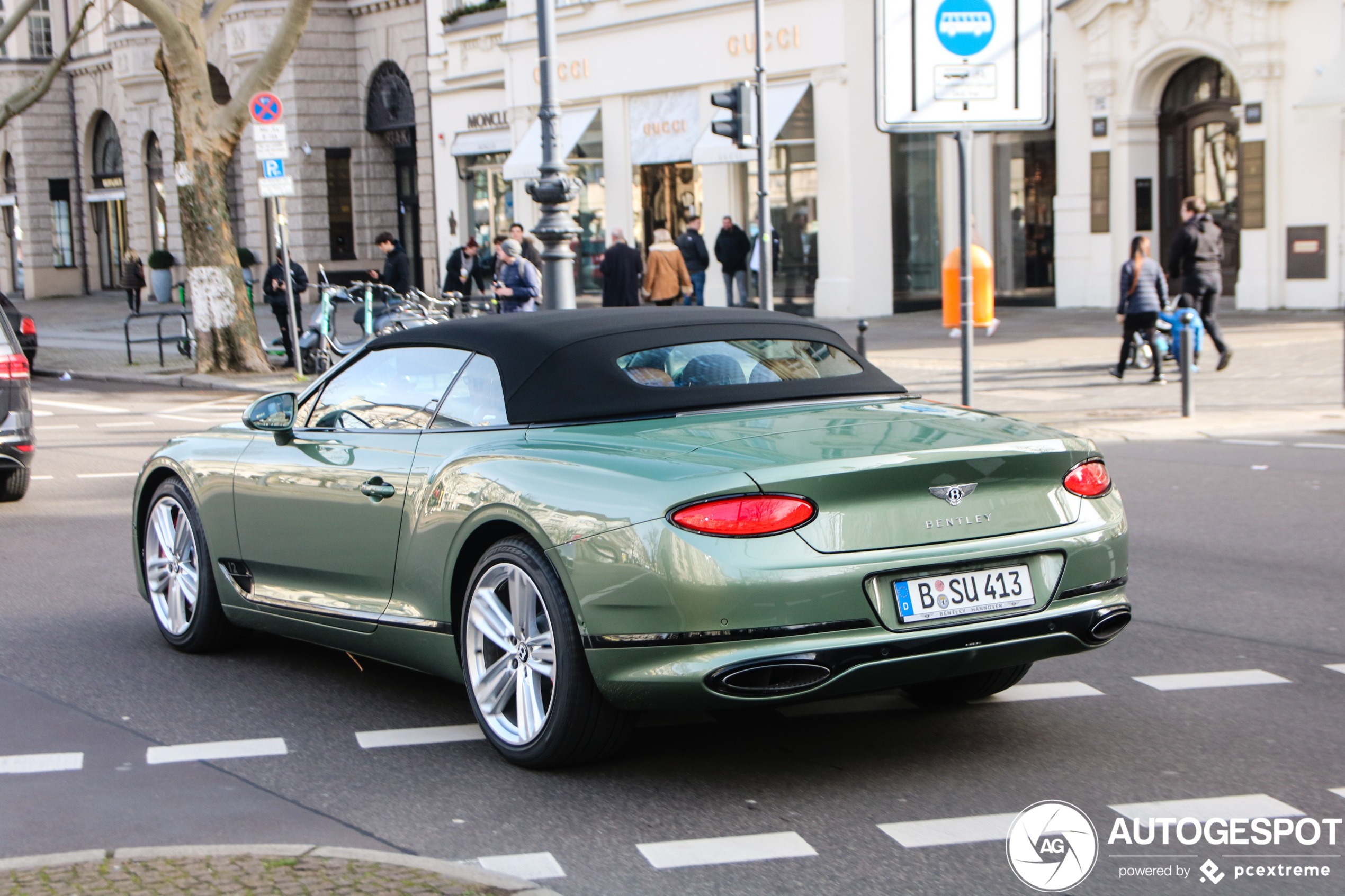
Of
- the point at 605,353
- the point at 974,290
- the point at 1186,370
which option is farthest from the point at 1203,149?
the point at 605,353

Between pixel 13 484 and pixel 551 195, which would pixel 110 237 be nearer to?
pixel 551 195

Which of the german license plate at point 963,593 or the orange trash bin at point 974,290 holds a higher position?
the orange trash bin at point 974,290

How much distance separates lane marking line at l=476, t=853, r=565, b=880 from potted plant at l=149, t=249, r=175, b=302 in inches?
1667

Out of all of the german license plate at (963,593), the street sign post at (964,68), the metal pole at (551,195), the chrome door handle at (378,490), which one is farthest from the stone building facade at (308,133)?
the german license plate at (963,593)

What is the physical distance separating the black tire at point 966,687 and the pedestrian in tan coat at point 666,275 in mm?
17519

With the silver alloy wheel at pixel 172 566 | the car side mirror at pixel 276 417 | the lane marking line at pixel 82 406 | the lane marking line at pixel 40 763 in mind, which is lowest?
the lane marking line at pixel 82 406

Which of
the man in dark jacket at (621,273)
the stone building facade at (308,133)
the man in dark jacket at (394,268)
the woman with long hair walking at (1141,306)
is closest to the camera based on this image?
the woman with long hair walking at (1141,306)

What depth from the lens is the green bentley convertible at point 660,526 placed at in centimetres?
450

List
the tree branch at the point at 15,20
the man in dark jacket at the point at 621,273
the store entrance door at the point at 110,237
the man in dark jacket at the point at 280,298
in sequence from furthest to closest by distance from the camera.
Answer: the store entrance door at the point at 110,237 < the tree branch at the point at 15,20 < the man in dark jacket at the point at 280,298 < the man in dark jacket at the point at 621,273

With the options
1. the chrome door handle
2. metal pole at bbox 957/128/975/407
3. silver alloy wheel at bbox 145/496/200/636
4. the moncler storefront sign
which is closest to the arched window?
the moncler storefront sign

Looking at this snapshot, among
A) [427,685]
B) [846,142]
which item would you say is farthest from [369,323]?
[427,685]

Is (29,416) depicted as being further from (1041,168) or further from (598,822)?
(1041,168)

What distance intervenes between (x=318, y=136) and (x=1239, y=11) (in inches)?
935

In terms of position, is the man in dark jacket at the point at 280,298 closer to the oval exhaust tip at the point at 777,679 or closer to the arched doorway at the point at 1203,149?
the arched doorway at the point at 1203,149
